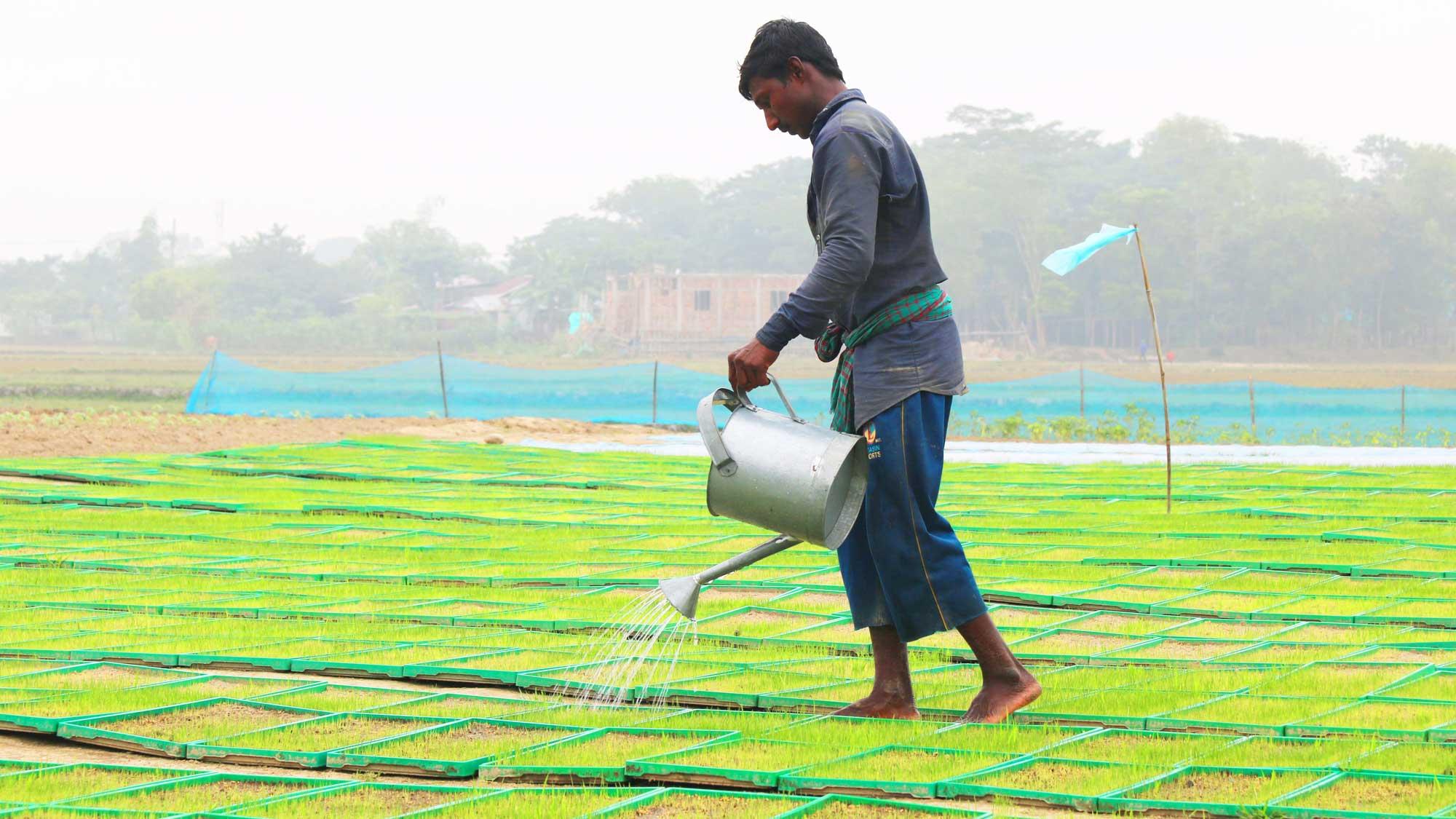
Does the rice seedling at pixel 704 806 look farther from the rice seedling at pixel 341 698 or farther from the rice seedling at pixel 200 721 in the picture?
the rice seedling at pixel 200 721

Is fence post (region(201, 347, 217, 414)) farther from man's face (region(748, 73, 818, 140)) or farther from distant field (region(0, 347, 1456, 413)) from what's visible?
man's face (region(748, 73, 818, 140))

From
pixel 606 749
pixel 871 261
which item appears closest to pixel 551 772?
pixel 606 749

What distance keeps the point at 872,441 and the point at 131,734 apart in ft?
5.37

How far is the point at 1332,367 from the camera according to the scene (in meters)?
49.7

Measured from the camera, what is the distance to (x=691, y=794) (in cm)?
267

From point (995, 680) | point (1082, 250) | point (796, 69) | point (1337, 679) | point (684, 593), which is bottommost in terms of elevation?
point (1337, 679)

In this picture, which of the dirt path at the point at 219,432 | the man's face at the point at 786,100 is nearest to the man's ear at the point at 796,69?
the man's face at the point at 786,100

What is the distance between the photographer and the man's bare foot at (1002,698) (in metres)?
3.16

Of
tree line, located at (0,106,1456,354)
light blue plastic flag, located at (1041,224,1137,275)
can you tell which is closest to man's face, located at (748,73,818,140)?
light blue plastic flag, located at (1041,224,1137,275)

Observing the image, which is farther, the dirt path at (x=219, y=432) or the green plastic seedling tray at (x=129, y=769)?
the dirt path at (x=219, y=432)

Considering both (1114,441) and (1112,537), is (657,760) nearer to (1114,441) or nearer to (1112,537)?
(1112,537)

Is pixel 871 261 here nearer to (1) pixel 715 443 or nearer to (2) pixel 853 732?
(1) pixel 715 443

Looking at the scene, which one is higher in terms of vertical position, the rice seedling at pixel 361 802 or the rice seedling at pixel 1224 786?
the rice seedling at pixel 361 802

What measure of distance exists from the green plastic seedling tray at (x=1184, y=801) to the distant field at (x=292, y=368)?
20924mm
